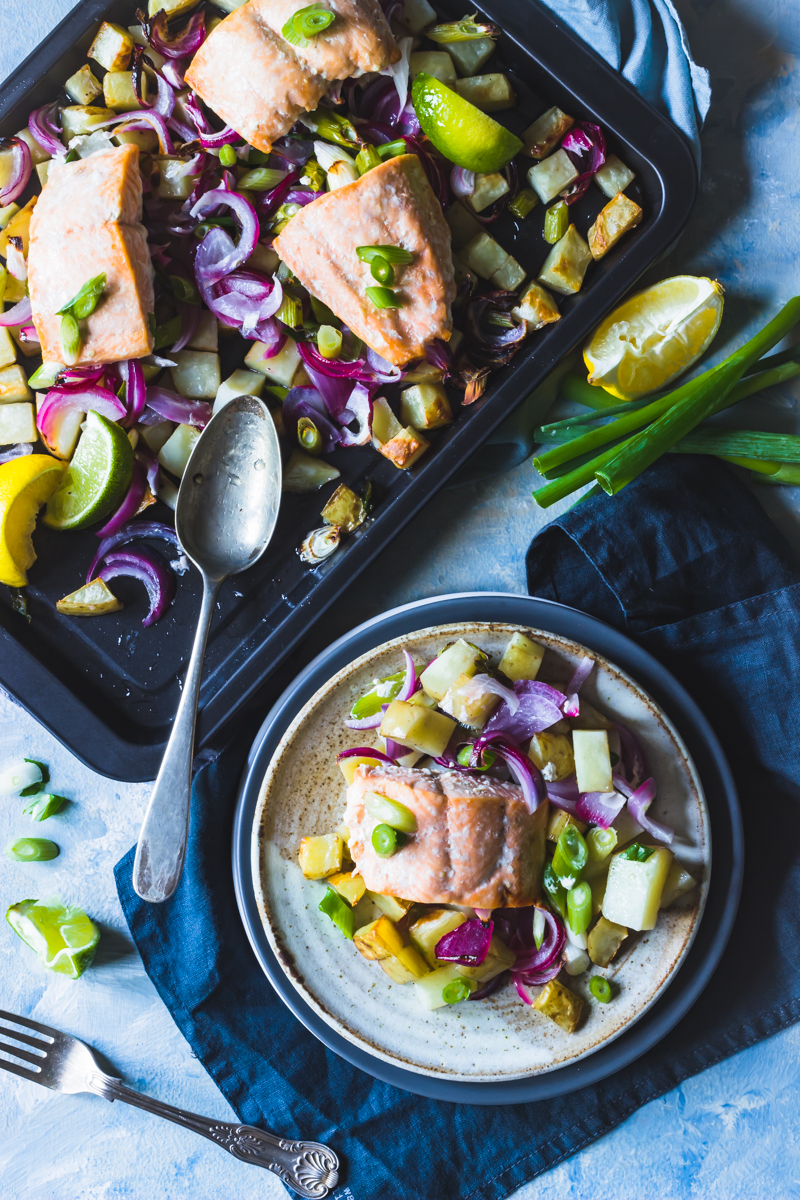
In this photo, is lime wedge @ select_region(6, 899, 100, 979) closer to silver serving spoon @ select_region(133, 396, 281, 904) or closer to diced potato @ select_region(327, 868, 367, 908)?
silver serving spoon @ select_region(133, 396, 281, 904)

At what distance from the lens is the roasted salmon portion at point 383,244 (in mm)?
1983

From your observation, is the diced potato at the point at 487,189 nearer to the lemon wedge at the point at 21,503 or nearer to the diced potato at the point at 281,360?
the diced potato at the point at 281,360

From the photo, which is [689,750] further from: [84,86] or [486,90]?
[84,86]

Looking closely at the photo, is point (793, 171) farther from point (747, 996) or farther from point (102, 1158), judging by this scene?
point (102, 1158)

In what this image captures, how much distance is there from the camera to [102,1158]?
2541mm

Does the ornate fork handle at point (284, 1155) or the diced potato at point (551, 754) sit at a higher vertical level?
the diced potato at point (551, 754)

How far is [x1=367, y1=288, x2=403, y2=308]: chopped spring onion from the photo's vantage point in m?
2.01

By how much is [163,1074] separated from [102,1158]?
35cm

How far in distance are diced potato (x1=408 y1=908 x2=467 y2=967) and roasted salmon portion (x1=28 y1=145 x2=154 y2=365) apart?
175cm

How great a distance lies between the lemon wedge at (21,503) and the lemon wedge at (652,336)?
1.57 metres

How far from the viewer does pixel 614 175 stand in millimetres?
2150

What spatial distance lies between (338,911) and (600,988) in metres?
0.75

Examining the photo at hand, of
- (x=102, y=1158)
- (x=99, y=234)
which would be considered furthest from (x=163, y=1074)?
(x=99, y=234)

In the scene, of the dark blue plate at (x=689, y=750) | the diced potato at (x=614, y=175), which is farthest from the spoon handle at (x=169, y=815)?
the diced potato at (x=614, y=175)
